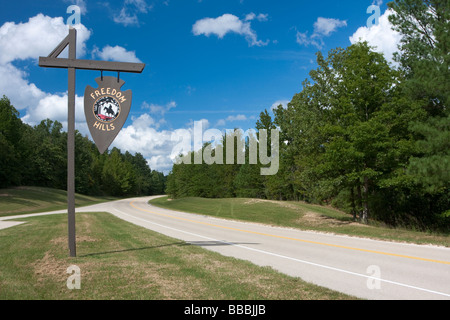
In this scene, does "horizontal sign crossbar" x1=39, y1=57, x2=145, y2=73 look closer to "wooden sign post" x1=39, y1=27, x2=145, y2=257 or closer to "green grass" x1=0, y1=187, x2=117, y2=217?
"wooden sign post" x1=39, y1=27, x2=145, y2=257

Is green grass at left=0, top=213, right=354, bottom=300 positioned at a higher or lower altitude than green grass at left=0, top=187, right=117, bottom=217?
higher

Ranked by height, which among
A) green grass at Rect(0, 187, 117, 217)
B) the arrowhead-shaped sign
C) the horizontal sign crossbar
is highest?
the horizontal sign crossbar

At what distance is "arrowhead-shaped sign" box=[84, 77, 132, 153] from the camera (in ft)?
31.5

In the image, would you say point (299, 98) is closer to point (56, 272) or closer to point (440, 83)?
point (440, 83)

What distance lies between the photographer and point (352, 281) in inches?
282

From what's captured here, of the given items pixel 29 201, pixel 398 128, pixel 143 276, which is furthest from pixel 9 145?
pixel 143 276

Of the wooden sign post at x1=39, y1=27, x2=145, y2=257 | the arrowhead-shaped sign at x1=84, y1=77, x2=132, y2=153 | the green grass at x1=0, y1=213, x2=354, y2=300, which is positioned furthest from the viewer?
the arrowhead-shaped sign at x1=84, y1=77, x2=132, y2=153

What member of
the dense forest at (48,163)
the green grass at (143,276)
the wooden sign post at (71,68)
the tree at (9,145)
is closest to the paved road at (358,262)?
the green grass at (143,276)

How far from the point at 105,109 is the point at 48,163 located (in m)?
72.4

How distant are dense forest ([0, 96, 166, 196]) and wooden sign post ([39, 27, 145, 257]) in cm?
5183

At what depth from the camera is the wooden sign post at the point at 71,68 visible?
9.33 meters

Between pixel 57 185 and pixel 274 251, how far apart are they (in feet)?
252

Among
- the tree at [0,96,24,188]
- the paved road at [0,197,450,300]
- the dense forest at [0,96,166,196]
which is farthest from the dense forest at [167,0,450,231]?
the dense forest at [0,96,166,196]
